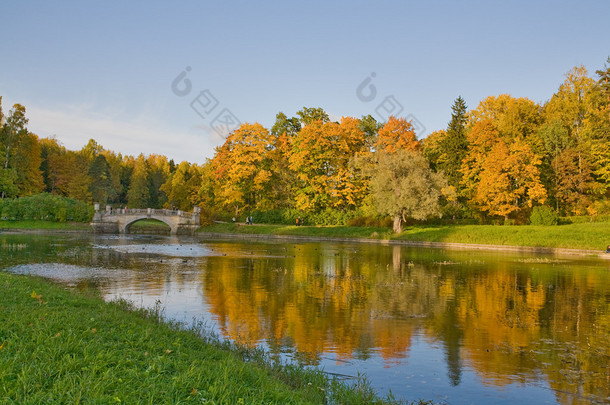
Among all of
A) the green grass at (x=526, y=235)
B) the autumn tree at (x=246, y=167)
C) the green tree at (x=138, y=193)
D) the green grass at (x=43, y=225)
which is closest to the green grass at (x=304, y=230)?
the green grass at (x=526, y=235)

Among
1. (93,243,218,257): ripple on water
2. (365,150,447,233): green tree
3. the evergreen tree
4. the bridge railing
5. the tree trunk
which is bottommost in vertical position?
(93,243,218,257): ripple on water

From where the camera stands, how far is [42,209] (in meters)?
64.6

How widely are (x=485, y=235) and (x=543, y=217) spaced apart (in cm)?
807

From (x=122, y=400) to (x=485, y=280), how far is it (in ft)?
66.7

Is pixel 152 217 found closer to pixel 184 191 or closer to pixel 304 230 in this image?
pixel 304 230

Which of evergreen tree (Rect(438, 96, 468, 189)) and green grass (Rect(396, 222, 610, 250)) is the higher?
evergreen tree (Rect(438, 96, 468, 189))

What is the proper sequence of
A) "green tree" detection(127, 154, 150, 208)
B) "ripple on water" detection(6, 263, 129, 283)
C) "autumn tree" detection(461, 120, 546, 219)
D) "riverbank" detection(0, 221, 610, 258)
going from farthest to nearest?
"green tree" detection(127, 154, 150, 208) < "autumn tree" detection(461, 120, 546, 219) < "riverbank" detection(0, 221, 610, 258) < "ripple on water" detection(6, 263, 129, 283)

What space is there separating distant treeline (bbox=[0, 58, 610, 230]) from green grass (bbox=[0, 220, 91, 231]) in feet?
33.0

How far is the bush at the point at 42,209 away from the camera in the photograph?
2485 inches

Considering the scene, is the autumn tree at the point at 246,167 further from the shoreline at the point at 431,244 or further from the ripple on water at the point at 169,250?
the ripple on water at the point at 169,250

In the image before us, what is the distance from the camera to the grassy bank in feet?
132

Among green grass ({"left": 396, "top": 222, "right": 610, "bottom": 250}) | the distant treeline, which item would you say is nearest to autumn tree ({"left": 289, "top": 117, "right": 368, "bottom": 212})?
the distant treeline

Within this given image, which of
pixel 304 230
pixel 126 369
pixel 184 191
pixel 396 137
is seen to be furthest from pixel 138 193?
pixel 126 369

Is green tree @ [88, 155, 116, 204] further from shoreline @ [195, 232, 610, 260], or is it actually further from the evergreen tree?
the evergreen tree
